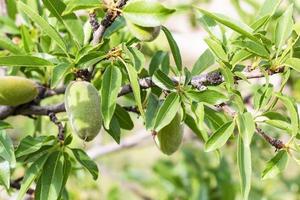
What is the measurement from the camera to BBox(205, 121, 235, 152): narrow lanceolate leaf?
87cm

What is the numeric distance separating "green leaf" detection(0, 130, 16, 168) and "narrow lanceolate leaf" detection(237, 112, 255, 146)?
0.33m

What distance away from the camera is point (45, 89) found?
3.67ft

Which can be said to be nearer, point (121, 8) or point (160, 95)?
point (121, 8)

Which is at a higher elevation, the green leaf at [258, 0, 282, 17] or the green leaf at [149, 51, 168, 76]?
the green leaf at [258, 0, 282, 17]

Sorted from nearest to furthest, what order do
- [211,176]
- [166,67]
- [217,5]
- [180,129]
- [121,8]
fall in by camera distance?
[121,8] < [180,129] < [166,67] < [211,176] < [217,5]

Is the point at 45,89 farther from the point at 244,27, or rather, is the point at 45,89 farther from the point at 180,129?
the point at 244,27

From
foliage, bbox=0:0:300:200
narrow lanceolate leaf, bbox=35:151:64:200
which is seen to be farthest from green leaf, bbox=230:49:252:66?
narrow lanceolate leaf, bbox=35:151:64:200

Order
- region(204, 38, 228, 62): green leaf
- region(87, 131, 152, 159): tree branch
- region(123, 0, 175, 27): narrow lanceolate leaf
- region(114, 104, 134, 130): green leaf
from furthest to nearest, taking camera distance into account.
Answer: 1. region(87, 131, 152, 159): tree branch
2. region(114, 104, 134, 130): green leaf
3. region(204, 38, 228, 62): green leaf
4. region(123, 0, 175, 27): narrow lanceolate leaf

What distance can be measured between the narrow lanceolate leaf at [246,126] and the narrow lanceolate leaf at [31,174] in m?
0.31

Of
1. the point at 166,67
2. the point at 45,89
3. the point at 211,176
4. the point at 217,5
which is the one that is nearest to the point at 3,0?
the point at 45,89

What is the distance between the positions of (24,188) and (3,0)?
521mm

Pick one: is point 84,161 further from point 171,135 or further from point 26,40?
point 26,40

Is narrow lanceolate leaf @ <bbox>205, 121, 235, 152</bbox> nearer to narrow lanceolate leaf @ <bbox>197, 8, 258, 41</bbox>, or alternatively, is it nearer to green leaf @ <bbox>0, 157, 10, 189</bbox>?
narrow lanceolate leaf @ <bbox>197, 8, 258, 41</bbox>

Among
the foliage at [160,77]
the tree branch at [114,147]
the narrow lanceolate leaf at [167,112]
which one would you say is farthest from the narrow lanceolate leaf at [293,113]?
the tree branch at [114,147]
